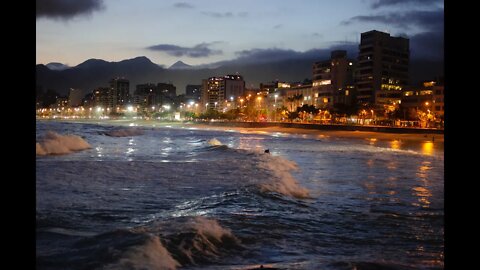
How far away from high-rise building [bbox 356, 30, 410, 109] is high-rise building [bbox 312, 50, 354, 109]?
4.58 metres

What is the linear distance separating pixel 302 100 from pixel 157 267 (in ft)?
373

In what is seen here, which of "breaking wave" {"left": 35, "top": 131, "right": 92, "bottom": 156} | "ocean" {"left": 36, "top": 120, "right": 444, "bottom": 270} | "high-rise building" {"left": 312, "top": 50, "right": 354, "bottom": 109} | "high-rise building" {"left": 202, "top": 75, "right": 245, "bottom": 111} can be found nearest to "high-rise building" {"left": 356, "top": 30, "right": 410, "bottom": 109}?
"high-rise building" {"left": 312, "top": 50, "right": 354, "bottom": 109}

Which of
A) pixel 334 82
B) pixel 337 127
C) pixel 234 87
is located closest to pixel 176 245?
pixel 337 127

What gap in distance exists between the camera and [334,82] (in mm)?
106125

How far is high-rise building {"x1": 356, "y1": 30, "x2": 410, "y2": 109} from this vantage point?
95875mm

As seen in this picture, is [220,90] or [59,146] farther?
[220,90]

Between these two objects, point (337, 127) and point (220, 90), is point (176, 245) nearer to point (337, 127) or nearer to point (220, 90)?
point (337, 127)

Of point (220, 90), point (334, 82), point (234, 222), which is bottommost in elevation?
point (234, 222)

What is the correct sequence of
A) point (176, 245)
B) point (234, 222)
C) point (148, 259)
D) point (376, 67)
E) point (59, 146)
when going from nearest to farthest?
point (148, 259)
point (176, 245)
point (234, 222)
point (59, 146)
point (376, 67)

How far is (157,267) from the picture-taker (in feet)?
18.2

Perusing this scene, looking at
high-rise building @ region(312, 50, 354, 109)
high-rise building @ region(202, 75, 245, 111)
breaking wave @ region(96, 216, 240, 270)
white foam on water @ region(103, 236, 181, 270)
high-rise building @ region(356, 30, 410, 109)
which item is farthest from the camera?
high-rise building @ region(202, 75, 245, 111)

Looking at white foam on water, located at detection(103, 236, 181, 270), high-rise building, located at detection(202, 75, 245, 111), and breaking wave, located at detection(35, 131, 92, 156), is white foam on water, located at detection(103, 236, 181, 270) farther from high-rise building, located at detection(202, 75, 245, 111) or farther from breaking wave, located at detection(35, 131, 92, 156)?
high-rise building, located at detection(202, 75, 245, 111)

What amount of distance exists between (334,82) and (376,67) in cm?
1255
